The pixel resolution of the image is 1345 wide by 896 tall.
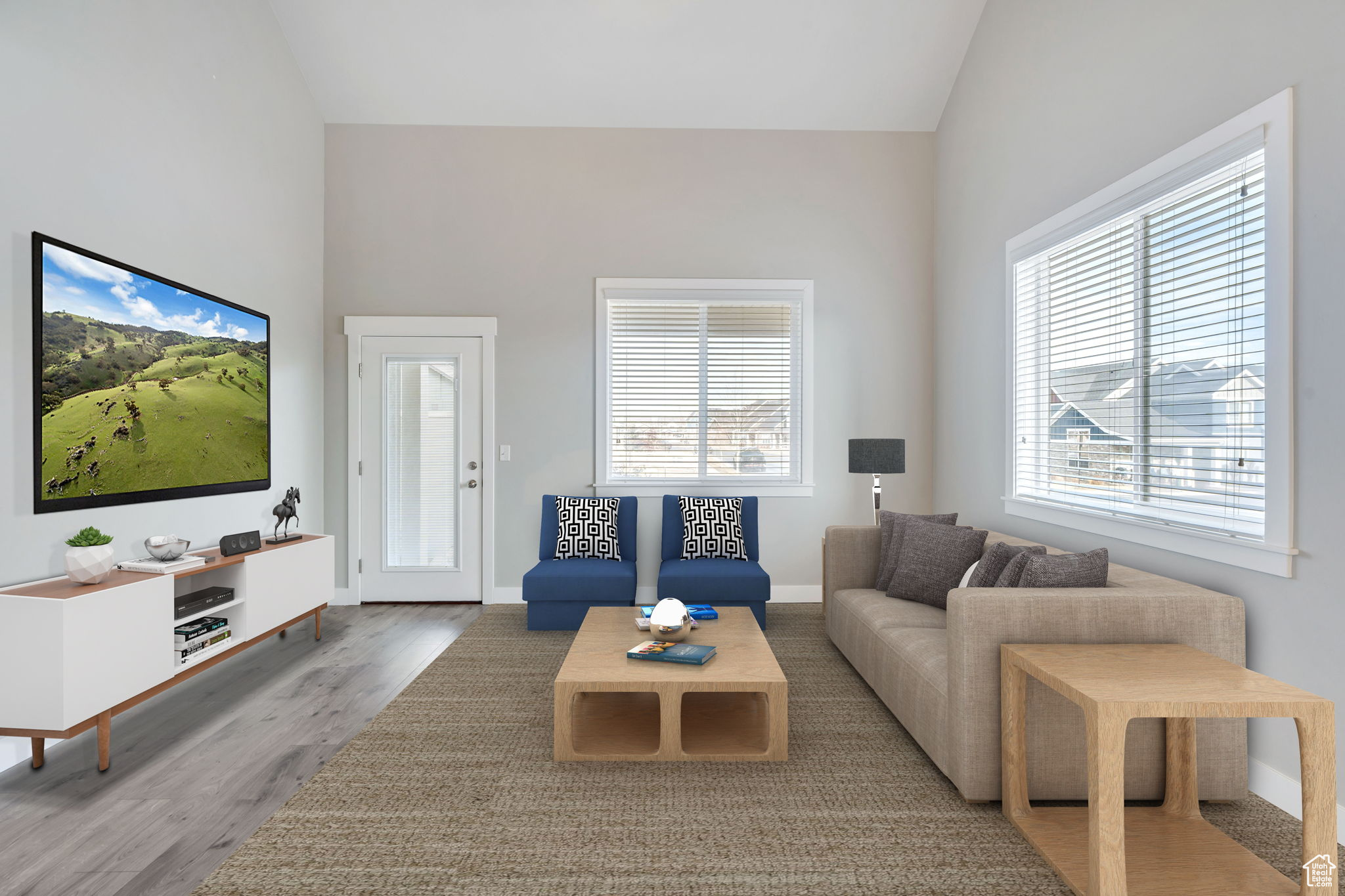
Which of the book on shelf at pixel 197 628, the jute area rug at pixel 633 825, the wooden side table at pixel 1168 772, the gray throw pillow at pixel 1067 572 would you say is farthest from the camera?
the book on shelf at pixel 197 628

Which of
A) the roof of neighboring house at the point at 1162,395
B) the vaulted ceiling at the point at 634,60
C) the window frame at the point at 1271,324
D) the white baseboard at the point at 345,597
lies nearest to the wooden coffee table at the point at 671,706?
the window frame at the point at 1271,324

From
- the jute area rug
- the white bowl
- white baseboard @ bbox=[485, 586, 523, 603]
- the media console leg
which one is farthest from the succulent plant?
white baseboard @ bbox=[485, 586, 523, 603]

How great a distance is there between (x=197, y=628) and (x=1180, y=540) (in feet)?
13.3

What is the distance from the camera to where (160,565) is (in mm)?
2760

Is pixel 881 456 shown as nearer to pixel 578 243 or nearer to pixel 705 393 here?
pixel 705 393

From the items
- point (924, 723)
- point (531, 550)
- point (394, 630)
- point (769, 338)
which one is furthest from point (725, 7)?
point (394, 630)

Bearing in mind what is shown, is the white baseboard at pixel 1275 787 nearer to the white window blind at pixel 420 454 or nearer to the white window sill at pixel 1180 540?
the white window sill at pixel 1180 540

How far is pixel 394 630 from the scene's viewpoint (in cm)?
417

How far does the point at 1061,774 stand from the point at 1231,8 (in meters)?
2.65

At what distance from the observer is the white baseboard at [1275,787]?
2.06 m

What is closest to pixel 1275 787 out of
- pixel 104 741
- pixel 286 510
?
pixel 104 741

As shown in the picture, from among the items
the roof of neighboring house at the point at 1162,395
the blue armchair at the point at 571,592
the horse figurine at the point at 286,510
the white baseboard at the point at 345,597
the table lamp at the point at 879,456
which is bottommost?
the white baseboard at the point at 345,597

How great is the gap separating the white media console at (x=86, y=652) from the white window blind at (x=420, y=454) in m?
1.74

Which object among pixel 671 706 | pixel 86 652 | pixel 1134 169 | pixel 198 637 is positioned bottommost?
pixel 671 706
